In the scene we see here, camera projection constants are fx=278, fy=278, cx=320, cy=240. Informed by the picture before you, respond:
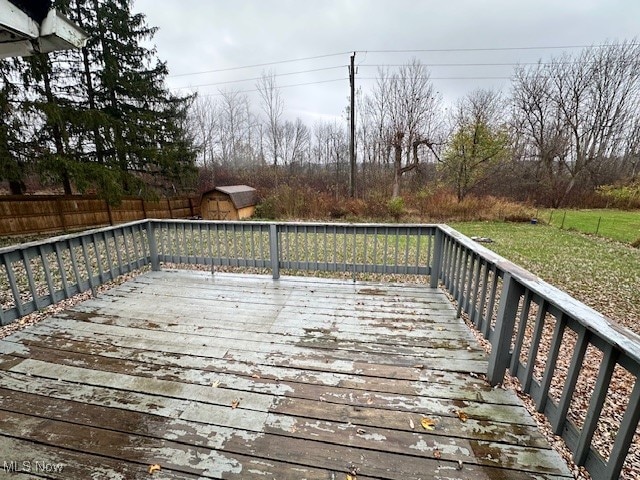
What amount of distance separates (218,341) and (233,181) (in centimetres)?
2095

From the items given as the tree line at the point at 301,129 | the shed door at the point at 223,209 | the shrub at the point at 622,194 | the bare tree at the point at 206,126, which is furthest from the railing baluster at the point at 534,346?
the bare tree at the point at 206,126

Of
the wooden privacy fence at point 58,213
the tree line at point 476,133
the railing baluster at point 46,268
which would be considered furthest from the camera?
the tree line at point 476,133

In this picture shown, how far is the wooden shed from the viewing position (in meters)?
14.2

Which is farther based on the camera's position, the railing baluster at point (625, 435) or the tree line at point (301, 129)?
the tree line at point (301, 129)

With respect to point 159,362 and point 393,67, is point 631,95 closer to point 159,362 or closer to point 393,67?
point 393,67

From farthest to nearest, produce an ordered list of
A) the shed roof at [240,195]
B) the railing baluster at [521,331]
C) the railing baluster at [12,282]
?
1. the shed roof at [240,195]
2. the railing baluster at [12,282]
3. the railing baluster at [521,331]

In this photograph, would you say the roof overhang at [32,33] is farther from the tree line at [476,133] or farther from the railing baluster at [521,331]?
the tree line at [476,133]

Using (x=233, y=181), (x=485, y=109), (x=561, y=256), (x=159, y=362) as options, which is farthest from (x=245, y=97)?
(x=159, y=362)

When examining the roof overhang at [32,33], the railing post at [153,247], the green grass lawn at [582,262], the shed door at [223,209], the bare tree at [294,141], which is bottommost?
the green grass lawn at [582,262]

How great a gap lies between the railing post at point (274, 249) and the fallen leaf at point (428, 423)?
2.78 metres

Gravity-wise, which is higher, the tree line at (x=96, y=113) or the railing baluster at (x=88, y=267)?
the tree line at (x=96, y=113)

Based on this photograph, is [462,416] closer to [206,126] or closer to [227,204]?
[227,204]

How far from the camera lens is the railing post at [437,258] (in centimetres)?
363

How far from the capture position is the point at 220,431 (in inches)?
64.8
